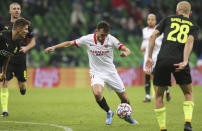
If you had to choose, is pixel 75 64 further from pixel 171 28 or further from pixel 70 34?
pixel 171 28

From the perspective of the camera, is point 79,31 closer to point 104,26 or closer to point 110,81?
Result: point 110,81

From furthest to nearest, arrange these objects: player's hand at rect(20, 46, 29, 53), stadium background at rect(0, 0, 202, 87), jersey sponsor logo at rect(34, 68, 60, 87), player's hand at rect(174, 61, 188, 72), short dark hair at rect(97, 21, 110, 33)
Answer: stadium background at rect(0, 0, 202, 87) < jersey sponsor logo at rect(34, 68, 60, 87) < player's hand at rect(20, 46, 29, 53) < short dark hair at rect(97, 21, 110, 33) < player's hand at rect(174, 61, 188, 72)

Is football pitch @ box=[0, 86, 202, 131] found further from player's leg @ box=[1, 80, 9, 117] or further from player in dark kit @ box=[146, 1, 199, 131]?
player in dark kit @ box=[146, 1, 199, 131]

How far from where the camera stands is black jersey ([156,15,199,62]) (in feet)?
24.5

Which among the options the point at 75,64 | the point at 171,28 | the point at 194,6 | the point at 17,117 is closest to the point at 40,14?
the point at 75,64

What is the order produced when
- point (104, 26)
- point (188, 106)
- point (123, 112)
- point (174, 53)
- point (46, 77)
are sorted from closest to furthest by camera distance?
point (174, 53)
point (188, 106)
point (123, 112)
point (104, 26)
point (46, 77)

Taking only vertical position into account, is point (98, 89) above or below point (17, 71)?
below

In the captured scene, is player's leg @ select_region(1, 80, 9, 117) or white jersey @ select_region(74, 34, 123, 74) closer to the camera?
white jersey @ select_region(74, 34, 123, 74)

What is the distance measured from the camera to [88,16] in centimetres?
2475

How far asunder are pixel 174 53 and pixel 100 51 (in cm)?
229

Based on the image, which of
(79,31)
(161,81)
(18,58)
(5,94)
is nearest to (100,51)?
(161,81)

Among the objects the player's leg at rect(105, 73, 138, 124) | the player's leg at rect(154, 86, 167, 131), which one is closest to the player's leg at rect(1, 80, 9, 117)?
the player's leg at rect(105, 73, 138, 124)

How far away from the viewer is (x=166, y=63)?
7.43m

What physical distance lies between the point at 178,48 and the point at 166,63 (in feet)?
1.08
